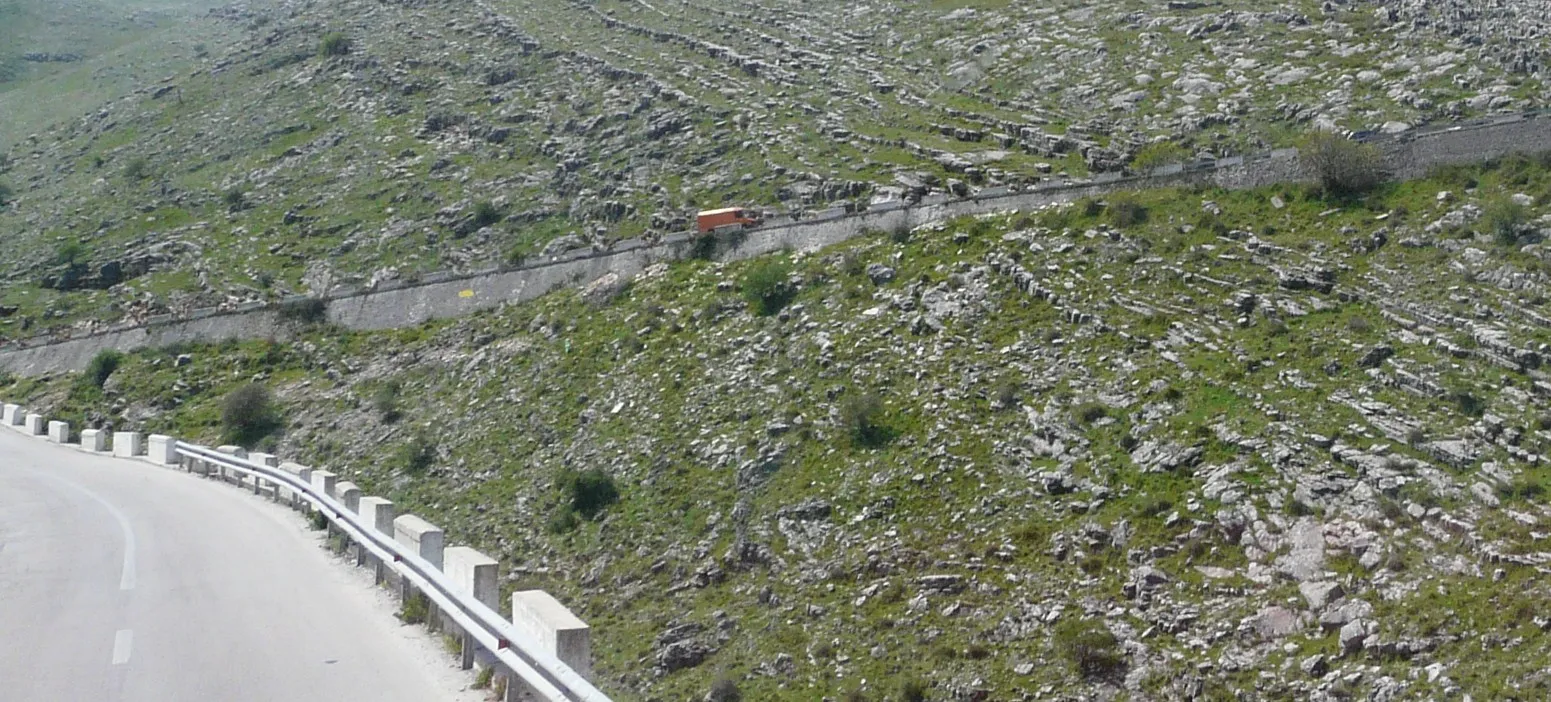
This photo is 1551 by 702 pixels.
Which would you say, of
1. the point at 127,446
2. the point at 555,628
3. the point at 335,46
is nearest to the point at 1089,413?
the point at 555,628

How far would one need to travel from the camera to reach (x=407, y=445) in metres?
39.3

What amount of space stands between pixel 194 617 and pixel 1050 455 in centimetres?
1877

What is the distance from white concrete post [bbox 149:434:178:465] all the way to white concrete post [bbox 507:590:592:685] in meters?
25.2

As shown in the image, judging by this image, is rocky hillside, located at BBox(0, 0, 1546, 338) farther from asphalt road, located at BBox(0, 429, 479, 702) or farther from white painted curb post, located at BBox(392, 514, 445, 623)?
white painted curb post, located at BBox(392, 514, 445, 623)

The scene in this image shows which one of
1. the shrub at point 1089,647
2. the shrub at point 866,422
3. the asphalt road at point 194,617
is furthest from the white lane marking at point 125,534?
the shrub at point 866,422

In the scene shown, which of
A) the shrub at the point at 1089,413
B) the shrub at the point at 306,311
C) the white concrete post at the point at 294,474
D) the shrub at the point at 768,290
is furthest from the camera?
the shrub at the point at 306,311

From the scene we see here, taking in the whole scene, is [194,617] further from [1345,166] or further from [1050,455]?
[1345,166]

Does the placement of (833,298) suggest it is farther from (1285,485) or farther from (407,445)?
(1285,485)

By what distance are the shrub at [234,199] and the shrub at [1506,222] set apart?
63.0 meters

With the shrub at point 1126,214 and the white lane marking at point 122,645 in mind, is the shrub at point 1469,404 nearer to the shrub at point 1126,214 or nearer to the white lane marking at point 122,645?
the shrub at point 1126,214

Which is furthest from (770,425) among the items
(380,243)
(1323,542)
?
(380,243)

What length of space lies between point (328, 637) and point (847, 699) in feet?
40.3

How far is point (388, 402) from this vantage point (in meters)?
43.4

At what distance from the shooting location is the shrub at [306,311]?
2201 inches
